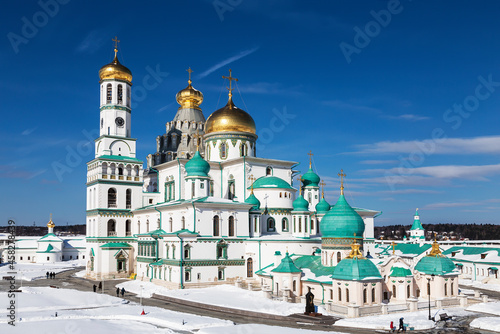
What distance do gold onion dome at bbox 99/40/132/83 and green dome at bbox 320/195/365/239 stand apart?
24087 millimetres

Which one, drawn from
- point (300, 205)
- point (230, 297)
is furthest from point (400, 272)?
point (300, 205)

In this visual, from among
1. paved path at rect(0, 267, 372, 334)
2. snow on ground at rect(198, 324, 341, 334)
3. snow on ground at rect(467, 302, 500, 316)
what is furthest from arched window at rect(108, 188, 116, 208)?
snow on ground at rect(467, 302, 500, 316)

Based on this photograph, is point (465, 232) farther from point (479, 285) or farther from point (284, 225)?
point (284, 225)

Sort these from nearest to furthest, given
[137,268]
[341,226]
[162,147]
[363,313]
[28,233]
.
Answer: [363,313] → [341,226] → [137,268] → [162,147] → [28,233]

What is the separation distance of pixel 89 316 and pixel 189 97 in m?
33.8

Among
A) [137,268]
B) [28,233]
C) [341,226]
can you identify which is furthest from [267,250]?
[28,233]

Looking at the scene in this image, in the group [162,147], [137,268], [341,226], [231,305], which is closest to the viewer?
[231,305]

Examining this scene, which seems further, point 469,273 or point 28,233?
point 28,233

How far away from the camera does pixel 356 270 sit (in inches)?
1037

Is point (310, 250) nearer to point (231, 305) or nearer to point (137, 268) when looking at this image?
point (231, 305)

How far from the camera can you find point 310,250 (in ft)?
122

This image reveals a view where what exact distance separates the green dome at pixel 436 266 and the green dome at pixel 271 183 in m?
12.8

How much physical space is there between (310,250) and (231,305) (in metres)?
10.5

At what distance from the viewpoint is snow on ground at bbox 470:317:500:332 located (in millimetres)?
22788
